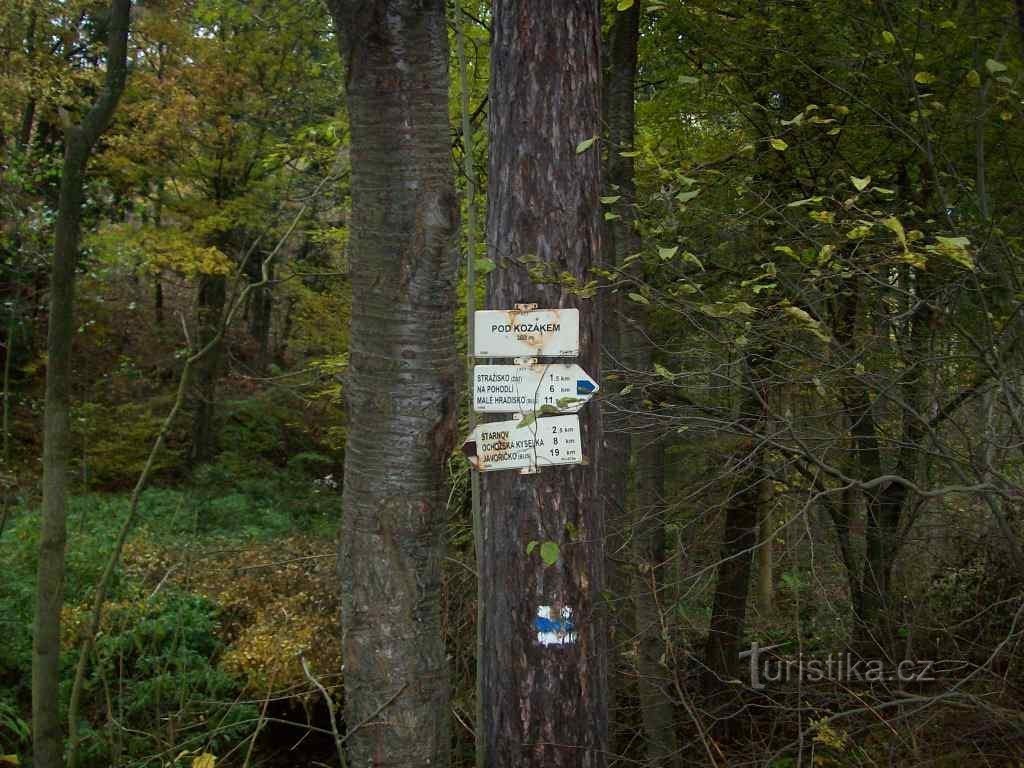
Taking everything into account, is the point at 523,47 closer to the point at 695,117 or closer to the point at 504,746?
the point at 504,746

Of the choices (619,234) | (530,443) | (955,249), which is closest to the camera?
(530,443)

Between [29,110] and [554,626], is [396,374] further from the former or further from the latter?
[29,110]

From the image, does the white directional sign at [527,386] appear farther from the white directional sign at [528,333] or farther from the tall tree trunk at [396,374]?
→ the tall tree trunk at [396,374]

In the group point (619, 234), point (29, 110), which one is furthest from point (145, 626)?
point (29, 110)

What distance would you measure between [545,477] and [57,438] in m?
2.55

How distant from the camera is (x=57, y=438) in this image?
4012 millimetres

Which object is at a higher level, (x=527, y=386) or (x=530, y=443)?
(x=527, y=386)

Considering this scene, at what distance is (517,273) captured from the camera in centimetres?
286

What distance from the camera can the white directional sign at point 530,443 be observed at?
2.80m

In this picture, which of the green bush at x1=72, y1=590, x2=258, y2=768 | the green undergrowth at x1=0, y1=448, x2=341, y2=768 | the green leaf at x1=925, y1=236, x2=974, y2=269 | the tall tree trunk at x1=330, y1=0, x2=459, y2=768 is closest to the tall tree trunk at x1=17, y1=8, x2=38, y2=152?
the green undergrowth at x1=0, y1=448, x2=341, y2=768

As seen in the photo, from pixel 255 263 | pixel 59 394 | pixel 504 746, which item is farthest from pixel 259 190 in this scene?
pixel 504 746

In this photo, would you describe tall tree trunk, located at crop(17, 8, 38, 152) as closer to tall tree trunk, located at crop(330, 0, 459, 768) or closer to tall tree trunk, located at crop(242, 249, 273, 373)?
tall tree trunk, located at crop(242, 249, 273, 373)

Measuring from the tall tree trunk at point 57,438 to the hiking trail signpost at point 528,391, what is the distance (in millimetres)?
2340

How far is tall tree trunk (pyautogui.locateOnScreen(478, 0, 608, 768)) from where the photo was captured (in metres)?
2.82
